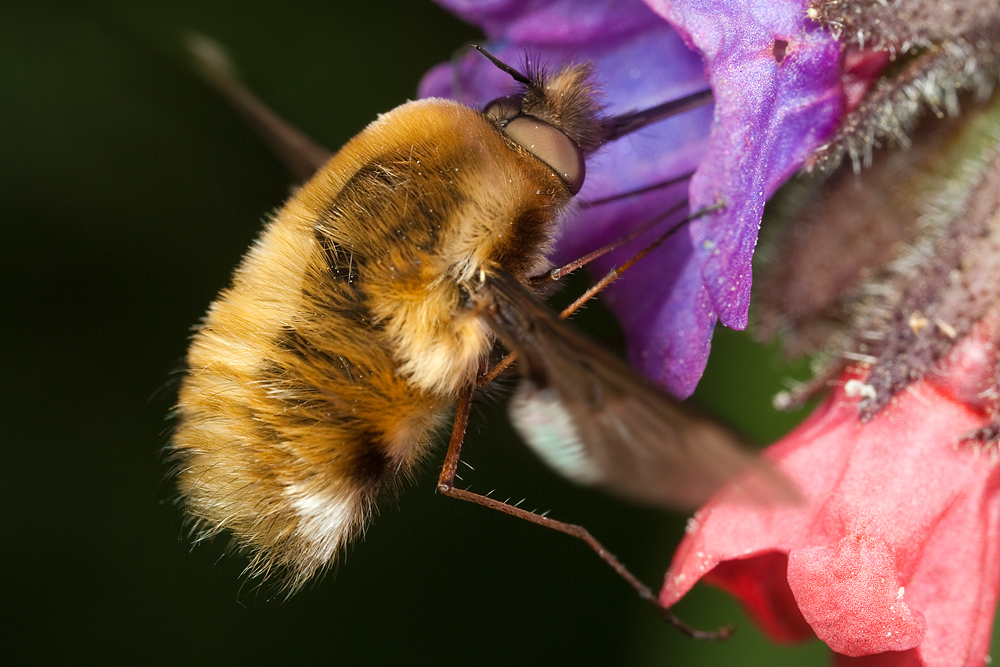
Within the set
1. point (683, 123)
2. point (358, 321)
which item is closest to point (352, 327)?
point (358, 321)

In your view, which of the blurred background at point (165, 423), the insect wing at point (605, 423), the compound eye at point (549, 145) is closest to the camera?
the insect wing at point (605, 423)

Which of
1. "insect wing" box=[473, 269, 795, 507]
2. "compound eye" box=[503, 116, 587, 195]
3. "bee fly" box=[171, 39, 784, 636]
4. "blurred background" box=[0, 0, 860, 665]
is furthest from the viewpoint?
"blurred background" box=[0, 0, 860, 665]

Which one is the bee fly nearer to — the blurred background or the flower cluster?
the flower cluster

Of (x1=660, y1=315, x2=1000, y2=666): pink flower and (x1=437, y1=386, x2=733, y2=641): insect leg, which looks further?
(x1=437, y1=386, x2=733, y2=641): insect leg

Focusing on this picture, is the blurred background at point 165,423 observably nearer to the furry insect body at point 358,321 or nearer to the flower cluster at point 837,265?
the flower cluster at point 837,265

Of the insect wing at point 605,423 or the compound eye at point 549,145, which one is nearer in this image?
the insect wing at point 605,423

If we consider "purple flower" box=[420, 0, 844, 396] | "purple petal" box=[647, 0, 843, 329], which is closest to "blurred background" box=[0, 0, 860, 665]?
"purple flower" box=[420, 0, 844, 396]

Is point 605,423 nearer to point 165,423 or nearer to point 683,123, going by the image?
point 683,123

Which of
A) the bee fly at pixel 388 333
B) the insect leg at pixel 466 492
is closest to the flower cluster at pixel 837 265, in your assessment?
the insect leg at pixel 466 492
